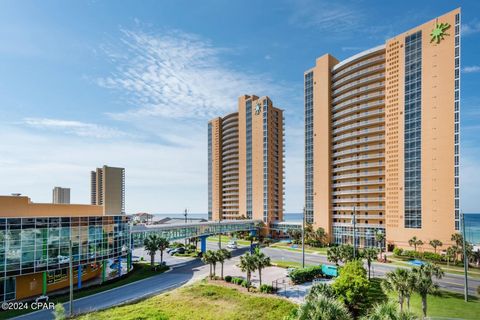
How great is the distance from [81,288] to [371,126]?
277 ft

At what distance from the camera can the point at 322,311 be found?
64.3 ft

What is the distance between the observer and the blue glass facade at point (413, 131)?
7562 centimetres

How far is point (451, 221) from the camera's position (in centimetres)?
6881

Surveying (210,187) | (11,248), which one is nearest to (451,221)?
(11,248)

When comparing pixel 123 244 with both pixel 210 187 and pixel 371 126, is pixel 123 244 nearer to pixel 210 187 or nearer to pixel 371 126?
pixel 371 126

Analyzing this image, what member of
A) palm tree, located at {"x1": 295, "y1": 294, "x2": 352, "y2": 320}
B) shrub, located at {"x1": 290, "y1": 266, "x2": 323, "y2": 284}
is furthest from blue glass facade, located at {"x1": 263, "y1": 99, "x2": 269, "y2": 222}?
palm tree, located at {"x1": 295, "y1": 294, "x2": 352, "y2": 320}

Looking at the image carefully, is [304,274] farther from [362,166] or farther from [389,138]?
[389,138]

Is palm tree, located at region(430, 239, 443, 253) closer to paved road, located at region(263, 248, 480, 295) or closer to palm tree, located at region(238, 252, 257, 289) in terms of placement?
paved road, located at region(263, 248, 480, 295)

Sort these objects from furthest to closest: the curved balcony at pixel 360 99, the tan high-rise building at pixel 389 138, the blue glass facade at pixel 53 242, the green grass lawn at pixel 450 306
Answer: the curved balcony at pixel 360 99 < the tan high-rise building at pixel 389 138 < the blue glass facade at pixel 53 242 < the green grass lawn at pixel 450 306

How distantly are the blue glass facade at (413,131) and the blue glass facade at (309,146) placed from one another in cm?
3376

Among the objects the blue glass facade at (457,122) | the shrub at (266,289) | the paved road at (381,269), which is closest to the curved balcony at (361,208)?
the blue glass facade at (457,122)

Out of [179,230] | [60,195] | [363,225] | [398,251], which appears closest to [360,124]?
[363,225]

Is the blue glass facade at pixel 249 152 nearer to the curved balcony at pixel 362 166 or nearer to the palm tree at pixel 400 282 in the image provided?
the curved balcony at pixel 362 166

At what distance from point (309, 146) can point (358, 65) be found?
3138 cm
